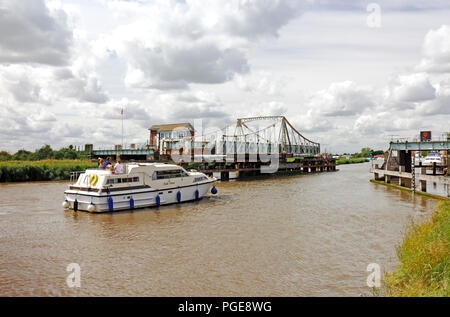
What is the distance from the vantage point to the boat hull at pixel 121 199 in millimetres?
23781

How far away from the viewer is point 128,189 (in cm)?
2497

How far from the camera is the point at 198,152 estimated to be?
75438mm

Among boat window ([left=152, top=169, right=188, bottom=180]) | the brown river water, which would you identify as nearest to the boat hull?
the brown river water

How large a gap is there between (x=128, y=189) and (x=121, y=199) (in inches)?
34.6

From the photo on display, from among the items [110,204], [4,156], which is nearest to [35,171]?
[4,156]

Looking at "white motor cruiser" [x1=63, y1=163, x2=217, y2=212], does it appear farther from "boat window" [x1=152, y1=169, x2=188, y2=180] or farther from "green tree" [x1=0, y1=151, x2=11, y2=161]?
"green tree" [x1=0, y1=151, x2=11, y2=161]

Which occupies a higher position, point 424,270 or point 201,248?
point 424,270

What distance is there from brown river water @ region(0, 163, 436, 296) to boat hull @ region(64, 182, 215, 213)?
0.66 m

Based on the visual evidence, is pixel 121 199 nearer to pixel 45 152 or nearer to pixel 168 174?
pixel 168 174

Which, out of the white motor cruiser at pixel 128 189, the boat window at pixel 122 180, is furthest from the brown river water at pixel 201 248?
the boat window at pixel 122 180

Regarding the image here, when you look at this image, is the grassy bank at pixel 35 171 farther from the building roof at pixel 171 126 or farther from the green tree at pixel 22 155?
the building roof at pixel 171 126
